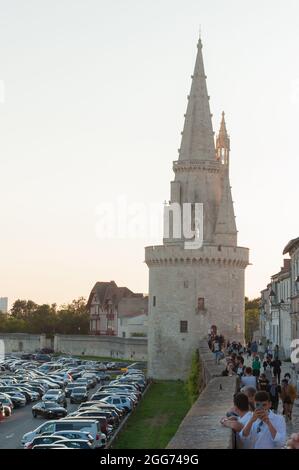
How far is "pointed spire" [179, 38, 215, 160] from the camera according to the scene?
76.5 metres

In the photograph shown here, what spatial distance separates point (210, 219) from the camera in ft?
254

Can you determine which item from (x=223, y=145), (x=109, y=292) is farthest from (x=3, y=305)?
(x=223, y=145)

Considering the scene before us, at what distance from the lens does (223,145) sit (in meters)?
80.3

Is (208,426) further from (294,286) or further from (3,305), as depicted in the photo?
(3,305)

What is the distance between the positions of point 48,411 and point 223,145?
118 feet

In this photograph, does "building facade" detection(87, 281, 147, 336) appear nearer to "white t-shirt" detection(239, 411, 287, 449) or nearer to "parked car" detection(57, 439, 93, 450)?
"parked car" detection(57, 439, 93, 450)

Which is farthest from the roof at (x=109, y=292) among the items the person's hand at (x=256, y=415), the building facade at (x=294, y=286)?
the person's hand at (x=256, y=415)

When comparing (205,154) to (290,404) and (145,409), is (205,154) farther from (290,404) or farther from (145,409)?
(290,404)

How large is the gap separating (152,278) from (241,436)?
6620 cm

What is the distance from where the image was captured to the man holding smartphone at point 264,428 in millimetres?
10938

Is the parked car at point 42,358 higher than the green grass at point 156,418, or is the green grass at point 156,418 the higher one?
the parked car at point 42,358

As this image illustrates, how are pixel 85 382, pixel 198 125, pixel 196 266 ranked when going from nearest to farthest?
pixel 85 382 < pixel 196 266 < pixel 198 125

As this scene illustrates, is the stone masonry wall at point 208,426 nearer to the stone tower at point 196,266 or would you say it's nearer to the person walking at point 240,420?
the person walking at point 240,420
